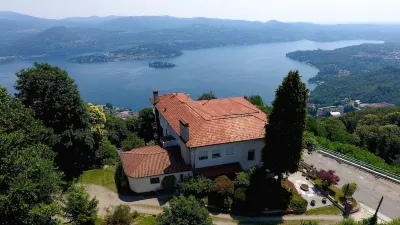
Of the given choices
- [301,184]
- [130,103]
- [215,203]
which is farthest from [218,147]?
[130,103]

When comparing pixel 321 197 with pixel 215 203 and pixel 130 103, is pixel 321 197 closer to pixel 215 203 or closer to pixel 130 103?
pixel 215 203

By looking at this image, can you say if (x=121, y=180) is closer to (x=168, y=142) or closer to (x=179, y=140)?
(x=168, y=142)

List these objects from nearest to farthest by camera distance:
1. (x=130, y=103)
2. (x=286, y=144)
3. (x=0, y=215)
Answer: (x=0, y=215)
(x=286, y=144)
(x=130, y=103)

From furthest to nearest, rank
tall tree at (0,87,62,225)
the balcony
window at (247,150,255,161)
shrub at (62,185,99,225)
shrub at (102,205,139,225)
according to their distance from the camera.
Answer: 1. the balcony
2. window at (247,150,255,161)
3. shrub at (102,205,139,225)
4. shrub at (62,185,99,225)
5. tall tree at (0,87,62,225)

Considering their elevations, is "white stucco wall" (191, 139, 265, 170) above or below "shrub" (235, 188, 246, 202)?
above

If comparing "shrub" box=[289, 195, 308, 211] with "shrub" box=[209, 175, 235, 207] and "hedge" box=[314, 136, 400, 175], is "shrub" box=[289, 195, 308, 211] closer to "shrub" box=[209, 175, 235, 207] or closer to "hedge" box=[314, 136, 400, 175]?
"shrub" box=[209, 175, 235, 207]

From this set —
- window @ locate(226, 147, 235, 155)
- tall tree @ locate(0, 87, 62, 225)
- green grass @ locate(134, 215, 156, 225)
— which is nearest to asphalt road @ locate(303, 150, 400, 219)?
window @ locate(226, 147, 235, 155)

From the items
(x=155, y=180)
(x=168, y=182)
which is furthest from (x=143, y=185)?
(x=168, y=182)

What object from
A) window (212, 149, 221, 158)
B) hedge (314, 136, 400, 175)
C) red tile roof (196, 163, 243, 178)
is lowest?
hedge (314, 136, 400, 175)
